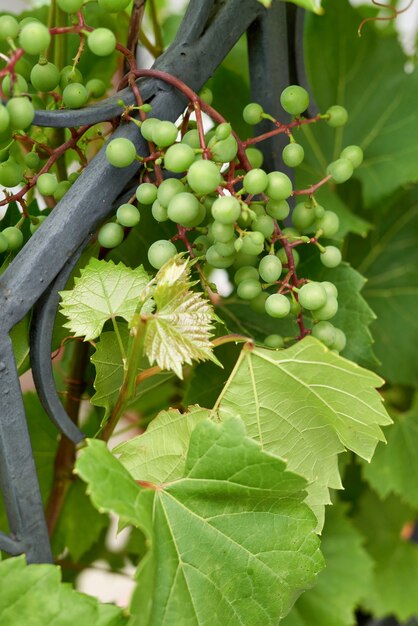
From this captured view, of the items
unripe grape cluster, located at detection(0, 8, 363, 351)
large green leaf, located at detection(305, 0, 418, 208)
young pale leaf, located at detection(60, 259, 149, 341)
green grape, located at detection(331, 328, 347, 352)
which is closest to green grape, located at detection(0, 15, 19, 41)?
unripe grape cluster, located at detection(0, 8, 363, 351)

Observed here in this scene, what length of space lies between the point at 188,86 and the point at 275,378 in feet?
0.50

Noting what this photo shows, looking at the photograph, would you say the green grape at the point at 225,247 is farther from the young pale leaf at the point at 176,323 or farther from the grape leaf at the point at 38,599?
the grape leaf at the point at 38,599

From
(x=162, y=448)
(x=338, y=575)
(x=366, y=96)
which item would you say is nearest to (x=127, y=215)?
(x=162, y=448)

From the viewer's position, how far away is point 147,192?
329mm

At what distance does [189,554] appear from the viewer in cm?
32

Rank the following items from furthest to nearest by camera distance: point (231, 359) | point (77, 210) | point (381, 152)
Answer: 1. point (381, 152)
2. point (231, 359)
3. point (77, 210)

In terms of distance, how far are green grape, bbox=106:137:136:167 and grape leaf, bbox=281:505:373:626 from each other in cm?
49

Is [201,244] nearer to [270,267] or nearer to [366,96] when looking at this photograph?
[270,267]

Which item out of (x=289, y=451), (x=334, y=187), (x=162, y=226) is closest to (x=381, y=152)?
(x=334, y=187)

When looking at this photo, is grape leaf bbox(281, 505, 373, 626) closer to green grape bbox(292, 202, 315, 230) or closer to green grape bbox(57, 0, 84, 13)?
green grape bbox(292, 202, 315, 230)

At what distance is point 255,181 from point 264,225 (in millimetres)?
26

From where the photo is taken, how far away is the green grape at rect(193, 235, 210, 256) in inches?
14.2

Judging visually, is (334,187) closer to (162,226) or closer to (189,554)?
(162,226)

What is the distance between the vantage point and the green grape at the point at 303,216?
1.24 ft
